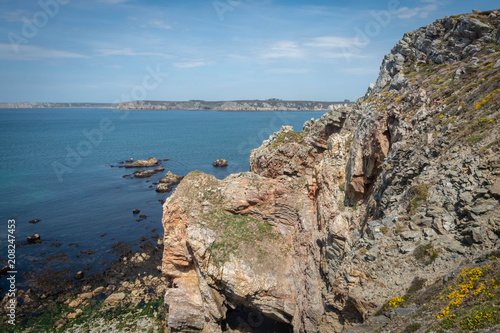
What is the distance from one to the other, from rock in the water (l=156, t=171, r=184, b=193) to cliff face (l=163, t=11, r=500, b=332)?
143 feet

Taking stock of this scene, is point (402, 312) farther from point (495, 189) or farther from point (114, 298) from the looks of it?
point (114, 298)

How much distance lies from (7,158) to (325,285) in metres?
124

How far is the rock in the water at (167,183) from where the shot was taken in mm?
79625

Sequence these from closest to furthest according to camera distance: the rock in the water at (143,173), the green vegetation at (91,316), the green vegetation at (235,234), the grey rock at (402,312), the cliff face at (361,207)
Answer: the grey rock at (402,312), the cliff face at (361,207), the green vegetation at (235,234), the green vegetation at (91,316), the rock in the water at (143,173)

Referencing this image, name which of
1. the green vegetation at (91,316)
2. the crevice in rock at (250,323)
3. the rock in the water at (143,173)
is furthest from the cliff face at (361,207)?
the rock in the water at (143,173)

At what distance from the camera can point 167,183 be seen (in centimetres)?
8425

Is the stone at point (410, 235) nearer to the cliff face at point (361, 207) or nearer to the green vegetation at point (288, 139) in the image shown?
the cliff face at point (361, 207)

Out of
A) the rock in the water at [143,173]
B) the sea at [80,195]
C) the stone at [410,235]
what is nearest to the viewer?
the stone at [410,235]

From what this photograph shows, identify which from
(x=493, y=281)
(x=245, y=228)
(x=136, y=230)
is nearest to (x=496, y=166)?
(x=493, y=281)

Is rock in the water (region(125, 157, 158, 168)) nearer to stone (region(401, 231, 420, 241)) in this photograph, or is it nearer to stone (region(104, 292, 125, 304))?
stone (region(104, 292, 125, 304))

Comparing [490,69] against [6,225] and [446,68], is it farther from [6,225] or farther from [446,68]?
[6,225]

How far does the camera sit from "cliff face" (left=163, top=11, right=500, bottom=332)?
15.6 meters

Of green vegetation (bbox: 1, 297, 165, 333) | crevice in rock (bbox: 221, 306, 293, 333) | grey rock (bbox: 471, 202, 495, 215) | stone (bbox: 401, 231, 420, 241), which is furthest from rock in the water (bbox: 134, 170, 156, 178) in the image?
grey rock (bbox: 471, 202, 495, 215)

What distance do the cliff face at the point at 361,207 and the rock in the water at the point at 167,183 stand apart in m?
43.6
